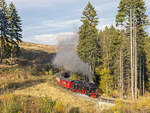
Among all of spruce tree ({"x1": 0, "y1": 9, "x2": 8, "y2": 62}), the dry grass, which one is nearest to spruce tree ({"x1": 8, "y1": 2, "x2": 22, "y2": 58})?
spruce tree ({"x1": 0, "y1": 9, "x2": 8, "y2": 62})

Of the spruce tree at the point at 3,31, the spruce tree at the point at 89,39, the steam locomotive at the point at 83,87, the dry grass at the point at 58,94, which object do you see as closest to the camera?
the dry grass at the point at 58,94

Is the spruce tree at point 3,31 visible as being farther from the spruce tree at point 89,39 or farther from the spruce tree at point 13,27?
the spruce tree at point 89,39

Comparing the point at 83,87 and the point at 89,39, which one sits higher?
the point at 89,39

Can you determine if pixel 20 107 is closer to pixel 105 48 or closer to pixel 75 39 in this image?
pixel 105 48

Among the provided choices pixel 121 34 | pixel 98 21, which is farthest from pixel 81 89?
pixel 98 21

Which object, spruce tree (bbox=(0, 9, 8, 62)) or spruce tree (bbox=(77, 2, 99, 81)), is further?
spruce tree (bbox=(0, 9, 8, 62))

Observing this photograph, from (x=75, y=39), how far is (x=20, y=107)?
33.1m

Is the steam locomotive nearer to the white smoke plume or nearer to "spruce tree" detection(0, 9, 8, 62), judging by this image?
the white smoke plume

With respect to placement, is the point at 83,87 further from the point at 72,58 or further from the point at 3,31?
the point at 3,31

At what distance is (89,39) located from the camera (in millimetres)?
32031

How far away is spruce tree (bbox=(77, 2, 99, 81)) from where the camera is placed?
104 ft

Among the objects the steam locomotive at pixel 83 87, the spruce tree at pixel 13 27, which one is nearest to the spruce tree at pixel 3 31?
the spruce tree at pixel 13 27

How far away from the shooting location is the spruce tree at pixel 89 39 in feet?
104

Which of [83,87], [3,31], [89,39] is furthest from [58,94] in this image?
[3,31]
